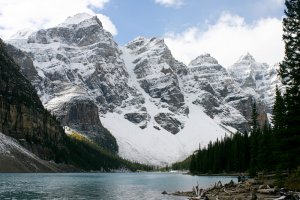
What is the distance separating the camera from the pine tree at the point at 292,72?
58.2 metres

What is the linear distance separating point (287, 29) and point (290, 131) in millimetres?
12194

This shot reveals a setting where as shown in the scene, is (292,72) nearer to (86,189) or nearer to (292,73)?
(292,73)

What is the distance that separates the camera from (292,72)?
58.4 metres

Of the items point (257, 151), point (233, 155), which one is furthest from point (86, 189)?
point (233, 155)

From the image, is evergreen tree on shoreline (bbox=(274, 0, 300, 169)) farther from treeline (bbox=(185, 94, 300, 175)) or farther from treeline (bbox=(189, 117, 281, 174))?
treeline (bbox=(189, 117, 281, 174))

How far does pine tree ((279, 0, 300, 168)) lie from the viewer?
191 ft

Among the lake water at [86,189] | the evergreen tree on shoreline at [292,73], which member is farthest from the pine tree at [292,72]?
the lake water at [86,189]

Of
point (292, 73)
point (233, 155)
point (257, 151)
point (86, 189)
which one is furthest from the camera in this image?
point (233, 155)

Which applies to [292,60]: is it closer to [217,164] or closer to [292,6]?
[292,6]

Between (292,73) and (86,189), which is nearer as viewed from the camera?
(292,73)

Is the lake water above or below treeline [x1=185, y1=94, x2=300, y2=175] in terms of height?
below

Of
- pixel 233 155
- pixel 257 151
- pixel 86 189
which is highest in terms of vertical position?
pixel 233 155

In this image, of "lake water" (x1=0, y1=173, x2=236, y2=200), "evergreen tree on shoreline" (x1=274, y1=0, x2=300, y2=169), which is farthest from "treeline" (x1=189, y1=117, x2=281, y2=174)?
"evergreen tree on shoreline" (x1=274, y1=0, x2=300, y2=169)

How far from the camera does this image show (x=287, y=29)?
194 feet
